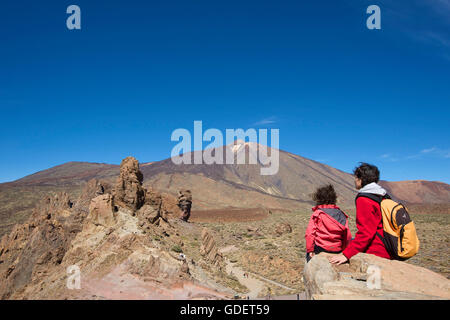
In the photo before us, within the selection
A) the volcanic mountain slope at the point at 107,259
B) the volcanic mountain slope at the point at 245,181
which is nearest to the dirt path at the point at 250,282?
the volcanic mountain slope at the point at 107,259

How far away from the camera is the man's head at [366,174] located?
3.88 meters

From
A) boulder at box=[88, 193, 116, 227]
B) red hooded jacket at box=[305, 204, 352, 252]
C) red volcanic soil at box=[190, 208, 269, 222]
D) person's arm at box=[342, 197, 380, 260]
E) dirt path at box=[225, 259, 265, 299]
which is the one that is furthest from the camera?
red volcanic soil at box=[190, 208, 269, 222]

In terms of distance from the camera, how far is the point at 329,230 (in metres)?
4.17

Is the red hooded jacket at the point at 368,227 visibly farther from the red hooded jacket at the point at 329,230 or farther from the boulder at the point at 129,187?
the boulder at the point at 129,187

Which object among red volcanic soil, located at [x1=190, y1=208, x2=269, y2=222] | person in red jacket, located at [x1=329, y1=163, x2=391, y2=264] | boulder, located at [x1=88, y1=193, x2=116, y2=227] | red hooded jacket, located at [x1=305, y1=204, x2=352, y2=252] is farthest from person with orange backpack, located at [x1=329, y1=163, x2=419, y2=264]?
red volcanic soil, located at [x1=190, y1=208, x2=269, y2=222]

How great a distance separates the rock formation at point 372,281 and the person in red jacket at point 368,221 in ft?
0.48

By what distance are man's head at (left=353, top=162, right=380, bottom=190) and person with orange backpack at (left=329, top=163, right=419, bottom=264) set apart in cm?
2

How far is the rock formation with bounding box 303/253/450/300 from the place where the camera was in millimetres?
2967

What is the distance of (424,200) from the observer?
131250 mm

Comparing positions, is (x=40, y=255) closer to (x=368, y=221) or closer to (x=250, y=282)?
(x=250, y=282)

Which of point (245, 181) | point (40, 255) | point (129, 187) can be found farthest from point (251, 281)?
point (245, 181)

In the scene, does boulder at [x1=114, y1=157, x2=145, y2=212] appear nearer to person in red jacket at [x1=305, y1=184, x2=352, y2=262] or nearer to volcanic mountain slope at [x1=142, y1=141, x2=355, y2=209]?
person in red jacket at [x1=305, y1=184, x2=352, y2=262]

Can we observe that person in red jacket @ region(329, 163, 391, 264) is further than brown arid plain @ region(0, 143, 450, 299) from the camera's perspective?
No
